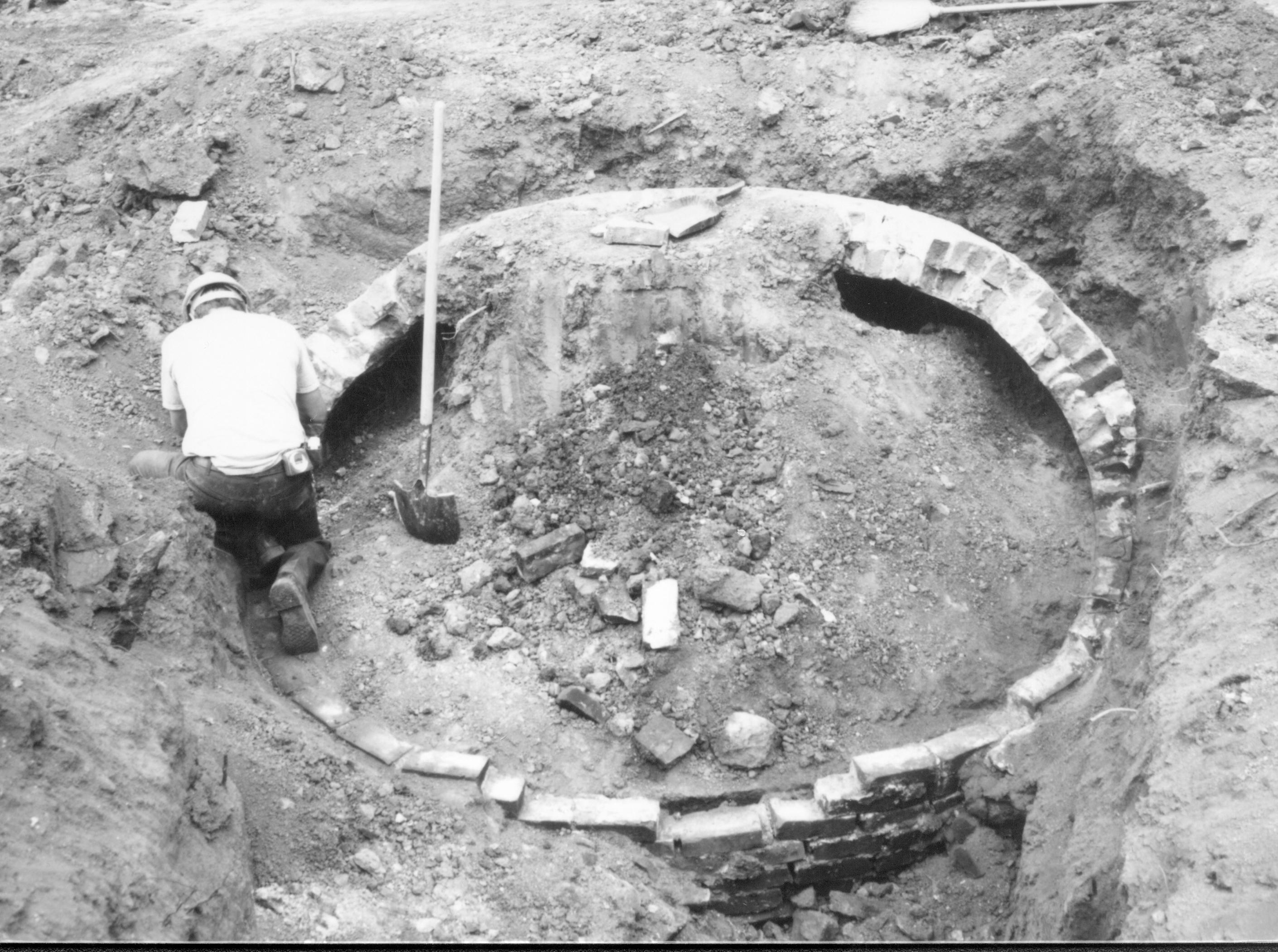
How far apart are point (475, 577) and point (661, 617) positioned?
0.91 m

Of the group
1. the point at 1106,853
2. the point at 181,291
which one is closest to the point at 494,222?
the point at 181,291

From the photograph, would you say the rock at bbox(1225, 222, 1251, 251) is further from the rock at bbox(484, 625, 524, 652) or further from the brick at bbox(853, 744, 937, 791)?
the rock at bbox(484, 625, 524, 652)

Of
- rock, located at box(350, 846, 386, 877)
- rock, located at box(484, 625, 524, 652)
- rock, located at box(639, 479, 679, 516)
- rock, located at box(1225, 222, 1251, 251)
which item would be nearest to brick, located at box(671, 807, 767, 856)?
rock, located at box(484, 625, 524, 652)

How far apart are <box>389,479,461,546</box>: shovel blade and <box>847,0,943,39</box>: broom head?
4006 mm

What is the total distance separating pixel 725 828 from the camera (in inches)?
180

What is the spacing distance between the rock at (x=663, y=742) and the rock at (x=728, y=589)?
55cm

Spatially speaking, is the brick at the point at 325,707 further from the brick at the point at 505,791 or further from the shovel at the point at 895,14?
the shovel at the point at 895,14

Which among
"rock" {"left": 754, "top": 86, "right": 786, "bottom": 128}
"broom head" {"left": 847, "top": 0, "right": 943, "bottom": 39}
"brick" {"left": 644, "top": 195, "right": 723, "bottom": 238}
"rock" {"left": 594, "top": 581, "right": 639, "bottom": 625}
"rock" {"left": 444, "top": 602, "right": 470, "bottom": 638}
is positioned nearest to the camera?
"rock" {"left": 594, "top": 581, "right": 639, "bottom": 625}

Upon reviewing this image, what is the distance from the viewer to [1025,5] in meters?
6.96

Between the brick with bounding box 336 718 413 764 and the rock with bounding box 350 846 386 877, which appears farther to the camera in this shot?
the brick with bounding box 336 718 413 764

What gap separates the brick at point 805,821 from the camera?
181 inches

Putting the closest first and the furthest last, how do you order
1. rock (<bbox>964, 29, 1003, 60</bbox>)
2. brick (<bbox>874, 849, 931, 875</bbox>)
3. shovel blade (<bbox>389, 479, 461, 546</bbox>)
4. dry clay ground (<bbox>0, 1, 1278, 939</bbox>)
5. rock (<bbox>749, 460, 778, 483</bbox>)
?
dry clay ground (<bbox>0, 1, 1278, 939</bbox>)
brick (<bbox>874, 849, 931, 875</bbox>)
rock (<bbox>749, 460, 778, 483</bbox>)
shovel blade (<bbox>389, 479, 461, 546</bbox>)
rock (<bbox>964, 29, 1003, 60</bbox>)

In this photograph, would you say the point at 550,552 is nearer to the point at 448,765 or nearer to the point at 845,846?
the point at 448,765

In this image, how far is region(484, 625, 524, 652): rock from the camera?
5.12 m
